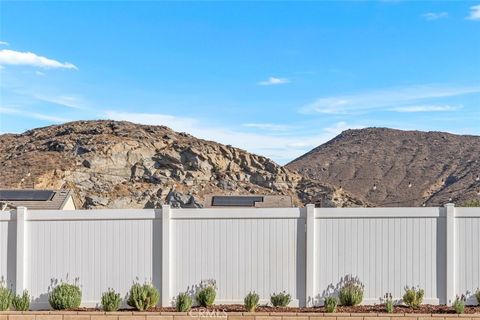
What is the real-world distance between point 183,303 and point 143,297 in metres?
0.85

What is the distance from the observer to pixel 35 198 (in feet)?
86.9

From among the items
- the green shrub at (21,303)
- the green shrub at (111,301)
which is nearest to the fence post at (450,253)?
the green shrub at (111,301)

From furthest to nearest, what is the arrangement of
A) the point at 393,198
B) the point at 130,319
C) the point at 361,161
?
the point at 361,161
the point at 393,198
the point at 130,319

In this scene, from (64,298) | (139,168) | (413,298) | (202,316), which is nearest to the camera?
(202,316)

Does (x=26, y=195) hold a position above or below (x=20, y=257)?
above

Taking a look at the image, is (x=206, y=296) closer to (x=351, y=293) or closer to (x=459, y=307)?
(x=351, y=293)

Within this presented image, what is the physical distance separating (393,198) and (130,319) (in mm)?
69750

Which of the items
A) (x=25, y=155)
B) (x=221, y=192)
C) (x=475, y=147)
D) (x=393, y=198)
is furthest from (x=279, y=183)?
(x=475, y=147)

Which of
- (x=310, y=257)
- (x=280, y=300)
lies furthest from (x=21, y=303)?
(x=310, y=257)

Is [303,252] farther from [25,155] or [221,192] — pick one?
[25,155]

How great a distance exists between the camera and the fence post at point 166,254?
47.4 ft

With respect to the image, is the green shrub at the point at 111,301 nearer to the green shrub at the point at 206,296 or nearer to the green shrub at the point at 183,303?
the green shrub at the point at 183,303

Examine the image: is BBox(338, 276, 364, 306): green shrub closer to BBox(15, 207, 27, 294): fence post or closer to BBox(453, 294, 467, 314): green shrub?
BBox(453, 294, 467, 314): green shrub

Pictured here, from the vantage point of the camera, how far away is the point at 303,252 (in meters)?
14.5
